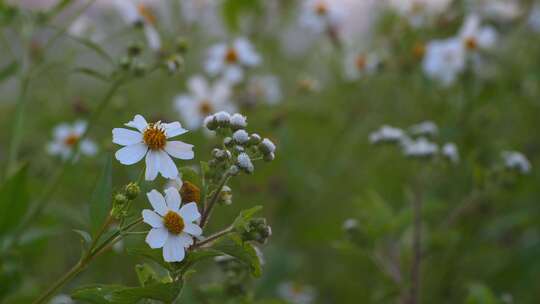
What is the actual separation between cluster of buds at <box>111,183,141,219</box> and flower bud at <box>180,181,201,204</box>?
0.06 meters

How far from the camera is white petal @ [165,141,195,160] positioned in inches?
37.6

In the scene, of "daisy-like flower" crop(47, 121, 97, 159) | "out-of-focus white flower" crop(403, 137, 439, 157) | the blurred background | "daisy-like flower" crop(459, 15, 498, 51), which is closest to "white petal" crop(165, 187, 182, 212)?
the blurred background

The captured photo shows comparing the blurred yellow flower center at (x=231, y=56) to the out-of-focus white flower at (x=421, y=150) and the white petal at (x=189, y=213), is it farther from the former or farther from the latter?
the white petal at (x=189, y=213)

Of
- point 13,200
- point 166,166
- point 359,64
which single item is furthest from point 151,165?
point 359,64

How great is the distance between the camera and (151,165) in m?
0.93

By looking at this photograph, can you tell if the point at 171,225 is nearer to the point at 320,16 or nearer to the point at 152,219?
the point at 152,219

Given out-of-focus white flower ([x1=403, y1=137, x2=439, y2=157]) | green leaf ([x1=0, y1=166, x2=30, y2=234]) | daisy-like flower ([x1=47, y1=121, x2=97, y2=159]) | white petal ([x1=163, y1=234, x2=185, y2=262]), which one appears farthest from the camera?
daisy-like flower ([x1=47, y1=121, x2=97, y2=159])

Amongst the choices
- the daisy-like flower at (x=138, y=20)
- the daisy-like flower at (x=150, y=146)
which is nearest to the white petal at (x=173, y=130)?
the daisy-like flower at (x=150, y=146)

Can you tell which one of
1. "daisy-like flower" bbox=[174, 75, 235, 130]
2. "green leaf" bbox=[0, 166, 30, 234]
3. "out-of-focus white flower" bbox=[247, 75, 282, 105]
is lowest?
"green leaf" bbox=[0, 166, 30, 234]

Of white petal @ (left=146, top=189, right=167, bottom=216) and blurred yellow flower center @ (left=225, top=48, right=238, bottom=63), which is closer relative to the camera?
white petal @ (left=146, top=189, right=167, bottom=216)

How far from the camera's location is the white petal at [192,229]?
2.92 feet

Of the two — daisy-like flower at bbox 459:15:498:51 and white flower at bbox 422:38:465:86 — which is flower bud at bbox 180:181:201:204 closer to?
white flower at bbox 422:38:465:86

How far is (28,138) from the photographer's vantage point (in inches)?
92.8

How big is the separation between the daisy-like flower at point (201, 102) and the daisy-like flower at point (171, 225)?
136 centimetres
